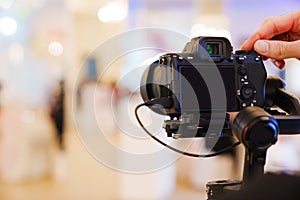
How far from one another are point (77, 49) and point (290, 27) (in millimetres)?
2428

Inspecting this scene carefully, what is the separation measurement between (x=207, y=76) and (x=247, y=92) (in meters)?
0.09

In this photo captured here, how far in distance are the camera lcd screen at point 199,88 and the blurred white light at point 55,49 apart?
10.8 feet

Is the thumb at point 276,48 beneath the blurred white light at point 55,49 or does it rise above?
beneath

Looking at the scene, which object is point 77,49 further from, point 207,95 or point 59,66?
point 207,95

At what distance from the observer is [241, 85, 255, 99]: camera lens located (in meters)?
0.88

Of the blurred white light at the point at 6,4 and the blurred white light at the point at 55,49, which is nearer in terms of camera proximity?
the blurred white light at the point at 6,4

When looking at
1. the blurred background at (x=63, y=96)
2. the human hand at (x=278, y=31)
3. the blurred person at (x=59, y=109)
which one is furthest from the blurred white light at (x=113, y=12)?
the human hand at (x=278, y=31)

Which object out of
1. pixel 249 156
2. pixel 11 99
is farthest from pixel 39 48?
pixel 249 156

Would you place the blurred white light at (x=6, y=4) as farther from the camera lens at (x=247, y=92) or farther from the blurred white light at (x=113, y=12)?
the camera lens at (x=247, y=92)

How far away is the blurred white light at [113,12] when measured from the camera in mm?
3312

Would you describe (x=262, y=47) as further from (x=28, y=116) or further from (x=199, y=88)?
(x=28, y=116)

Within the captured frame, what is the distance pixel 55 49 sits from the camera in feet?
13.5

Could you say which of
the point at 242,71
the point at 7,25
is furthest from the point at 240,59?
the point at 7,25

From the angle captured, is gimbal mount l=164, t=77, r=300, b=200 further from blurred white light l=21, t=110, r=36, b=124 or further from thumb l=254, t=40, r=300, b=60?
blurred white light l=21, t=110, r=36, b=124
